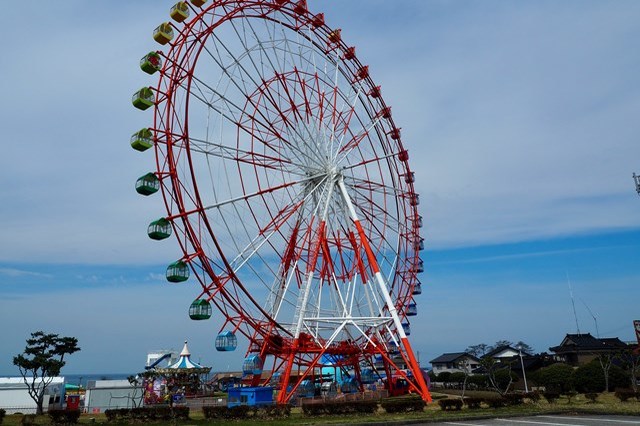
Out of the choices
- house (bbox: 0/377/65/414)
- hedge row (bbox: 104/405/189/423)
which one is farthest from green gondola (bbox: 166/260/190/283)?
house (bbox: 0/377/65/414)

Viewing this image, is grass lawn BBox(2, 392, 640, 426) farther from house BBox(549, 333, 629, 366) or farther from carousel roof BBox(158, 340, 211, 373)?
house BBox(549, 333, 629, 366)

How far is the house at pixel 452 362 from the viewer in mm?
76188

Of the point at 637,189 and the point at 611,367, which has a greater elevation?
the point at 637,189

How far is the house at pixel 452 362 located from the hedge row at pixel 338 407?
53.5m

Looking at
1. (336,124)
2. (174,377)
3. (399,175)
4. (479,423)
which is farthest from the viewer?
(174,377)

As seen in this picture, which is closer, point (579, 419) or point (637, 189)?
point (579, 419)

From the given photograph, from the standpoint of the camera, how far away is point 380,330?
3069 cm

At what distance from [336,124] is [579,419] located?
21728 millimetres

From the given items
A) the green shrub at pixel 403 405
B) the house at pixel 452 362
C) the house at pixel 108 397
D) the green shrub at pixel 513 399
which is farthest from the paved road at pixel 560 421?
the house at pixel 452 362

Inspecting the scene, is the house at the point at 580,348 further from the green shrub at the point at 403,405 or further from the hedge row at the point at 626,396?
the green shrub at the point at 403,405

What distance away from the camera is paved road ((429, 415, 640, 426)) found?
19828mm

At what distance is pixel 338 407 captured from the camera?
24.8m

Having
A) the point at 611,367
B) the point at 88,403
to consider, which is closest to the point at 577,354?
the point at 611,367

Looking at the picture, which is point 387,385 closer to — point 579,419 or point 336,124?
point 579,419
